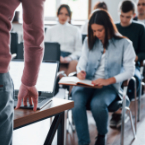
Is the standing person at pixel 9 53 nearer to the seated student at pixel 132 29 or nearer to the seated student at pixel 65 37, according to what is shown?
the seated student at pixel 132 29

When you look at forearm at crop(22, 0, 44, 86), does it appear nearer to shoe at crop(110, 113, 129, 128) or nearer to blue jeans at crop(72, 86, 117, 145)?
blue jeans at crop(72, 86, 117, 145)

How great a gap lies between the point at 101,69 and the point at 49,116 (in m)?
1.21

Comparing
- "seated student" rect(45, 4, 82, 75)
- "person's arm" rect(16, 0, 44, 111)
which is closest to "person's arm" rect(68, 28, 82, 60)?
"seated student" rect(45, 4, 82, 75)

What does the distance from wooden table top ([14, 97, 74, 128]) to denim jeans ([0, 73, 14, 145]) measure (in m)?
0.22

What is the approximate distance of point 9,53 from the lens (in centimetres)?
70

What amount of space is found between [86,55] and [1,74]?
1.64 meters

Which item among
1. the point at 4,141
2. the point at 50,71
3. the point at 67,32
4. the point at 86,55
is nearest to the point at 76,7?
the point at 67,32

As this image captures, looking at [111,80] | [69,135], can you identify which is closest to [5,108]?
[111,80]

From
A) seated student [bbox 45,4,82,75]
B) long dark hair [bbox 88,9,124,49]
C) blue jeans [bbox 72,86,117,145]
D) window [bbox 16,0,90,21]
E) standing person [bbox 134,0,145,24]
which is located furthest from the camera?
window [bbox 16,0,90,21]

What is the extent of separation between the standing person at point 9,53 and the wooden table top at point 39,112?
138mm

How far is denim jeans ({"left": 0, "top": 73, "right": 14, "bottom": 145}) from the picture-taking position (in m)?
0.65

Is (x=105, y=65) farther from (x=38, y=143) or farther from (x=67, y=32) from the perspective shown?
(x=67, y=32)

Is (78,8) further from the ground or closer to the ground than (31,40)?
further from the ground

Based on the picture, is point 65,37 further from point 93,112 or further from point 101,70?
point 93,112
